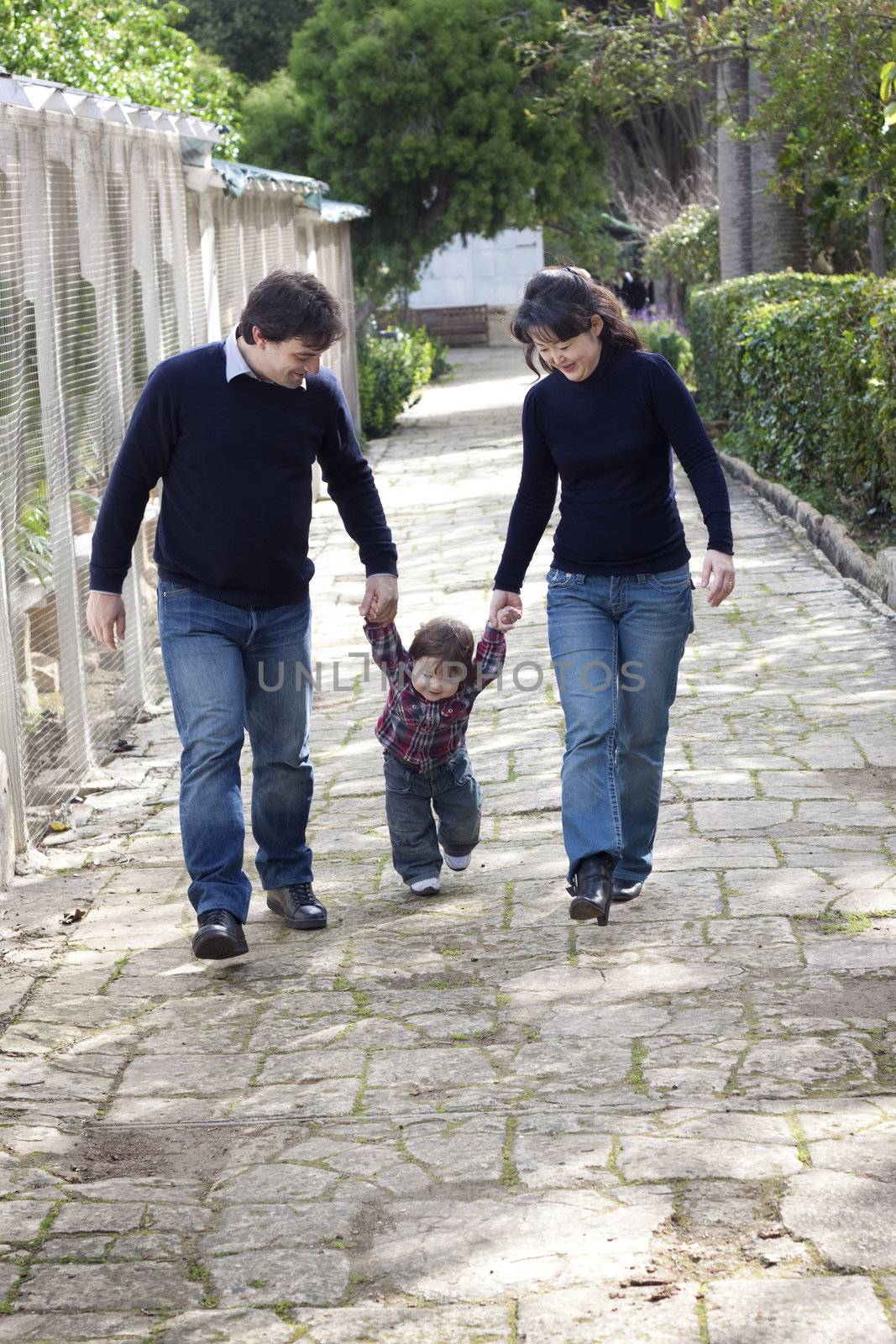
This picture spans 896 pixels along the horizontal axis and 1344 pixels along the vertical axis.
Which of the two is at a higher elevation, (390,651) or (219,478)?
(219,478)

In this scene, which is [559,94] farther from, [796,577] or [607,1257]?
[607,1257]

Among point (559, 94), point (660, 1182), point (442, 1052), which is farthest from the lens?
point (559, 94)

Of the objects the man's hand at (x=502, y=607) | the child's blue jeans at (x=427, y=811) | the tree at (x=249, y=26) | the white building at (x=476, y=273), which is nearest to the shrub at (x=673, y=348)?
the tree at (x=249, y=26)

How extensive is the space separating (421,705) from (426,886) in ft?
2.13

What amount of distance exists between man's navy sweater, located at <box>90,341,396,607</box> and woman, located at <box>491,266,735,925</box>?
636mm

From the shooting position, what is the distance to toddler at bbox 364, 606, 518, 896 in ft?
16.4

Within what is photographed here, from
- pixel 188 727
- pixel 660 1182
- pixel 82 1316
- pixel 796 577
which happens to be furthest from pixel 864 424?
pixel 82 1316

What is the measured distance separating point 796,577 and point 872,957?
591 centimetres

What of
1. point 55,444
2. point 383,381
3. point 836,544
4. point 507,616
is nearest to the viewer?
point 507,616

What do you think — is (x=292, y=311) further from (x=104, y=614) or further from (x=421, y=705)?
(x=421, y=705)

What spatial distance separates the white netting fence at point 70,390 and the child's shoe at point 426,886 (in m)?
1.46

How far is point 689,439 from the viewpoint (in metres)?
4.55

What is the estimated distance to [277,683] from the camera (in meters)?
4.86

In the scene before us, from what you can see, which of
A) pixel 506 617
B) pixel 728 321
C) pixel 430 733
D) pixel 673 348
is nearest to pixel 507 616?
pixel 506 617
